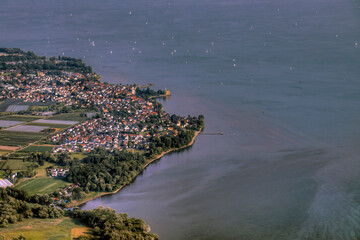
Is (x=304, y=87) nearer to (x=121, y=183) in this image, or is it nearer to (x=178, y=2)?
(x=121, y=183)

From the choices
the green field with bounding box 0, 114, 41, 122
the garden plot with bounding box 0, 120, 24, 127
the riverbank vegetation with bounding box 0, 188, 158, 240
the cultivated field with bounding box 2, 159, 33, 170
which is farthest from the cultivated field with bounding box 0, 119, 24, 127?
the riverbank vegetation with bounding box 0, 188, 158, 240

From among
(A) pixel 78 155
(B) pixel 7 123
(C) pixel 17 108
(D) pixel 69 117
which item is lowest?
(A) pixel 78 155

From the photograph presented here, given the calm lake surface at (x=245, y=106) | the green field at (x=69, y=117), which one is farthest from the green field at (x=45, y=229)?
the green field at (x=69, y=117)

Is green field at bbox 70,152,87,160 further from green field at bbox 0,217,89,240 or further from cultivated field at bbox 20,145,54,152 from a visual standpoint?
green field at bbox 0,217,89,240

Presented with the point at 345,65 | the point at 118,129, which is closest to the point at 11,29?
the point at 118,129

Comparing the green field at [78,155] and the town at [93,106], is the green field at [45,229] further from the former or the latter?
the town at [93,106]

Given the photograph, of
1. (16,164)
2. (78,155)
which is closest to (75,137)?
(78,155)

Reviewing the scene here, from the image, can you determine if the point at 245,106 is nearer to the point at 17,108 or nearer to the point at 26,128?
the point at 26,128
